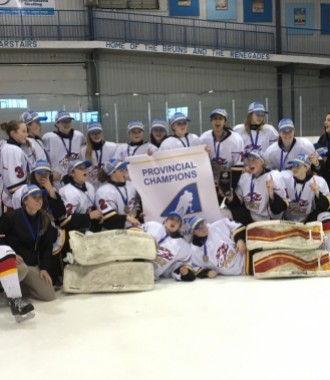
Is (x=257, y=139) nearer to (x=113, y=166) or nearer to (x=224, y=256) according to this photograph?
(x=224, y=256)

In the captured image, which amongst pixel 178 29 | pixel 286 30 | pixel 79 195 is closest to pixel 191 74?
pixel 178 29

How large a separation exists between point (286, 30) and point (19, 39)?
350 inches

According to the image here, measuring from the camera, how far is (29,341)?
9.02ft

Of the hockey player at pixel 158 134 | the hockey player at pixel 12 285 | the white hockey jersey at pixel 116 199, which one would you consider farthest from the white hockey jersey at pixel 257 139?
the hockey player at pixel 12 285

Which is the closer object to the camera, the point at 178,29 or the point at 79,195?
the point at 79,195

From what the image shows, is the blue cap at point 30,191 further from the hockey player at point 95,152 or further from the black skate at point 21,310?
the hockey player at point 95,152

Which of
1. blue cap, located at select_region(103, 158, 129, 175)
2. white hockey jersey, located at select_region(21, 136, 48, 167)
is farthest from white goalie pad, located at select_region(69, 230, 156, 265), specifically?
white hockey jersey, located at select_region(21, 136, 48, 167)

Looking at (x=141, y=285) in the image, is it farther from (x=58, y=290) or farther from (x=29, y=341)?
(x=29, y=341)

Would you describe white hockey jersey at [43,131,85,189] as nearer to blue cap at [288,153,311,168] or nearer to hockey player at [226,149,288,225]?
hockey player at [226,149,288,225]

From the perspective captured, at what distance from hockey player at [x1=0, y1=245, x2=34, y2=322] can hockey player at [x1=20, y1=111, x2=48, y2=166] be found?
137 centimetres

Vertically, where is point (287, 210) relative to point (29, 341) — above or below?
above

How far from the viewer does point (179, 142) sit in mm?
4707

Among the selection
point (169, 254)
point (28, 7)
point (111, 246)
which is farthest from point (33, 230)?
point (28, 7)

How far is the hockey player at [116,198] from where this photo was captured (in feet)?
13.5
